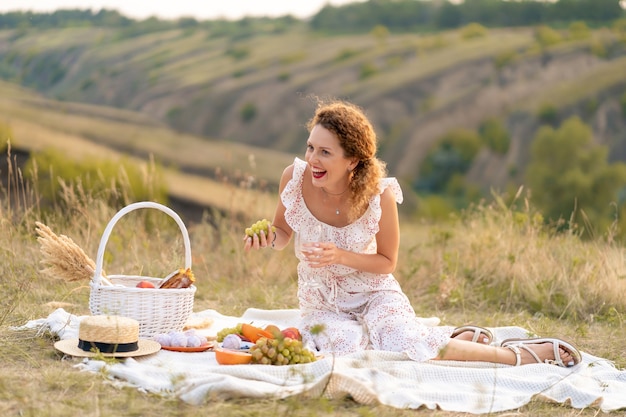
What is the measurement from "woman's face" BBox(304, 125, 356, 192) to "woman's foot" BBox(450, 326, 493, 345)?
131cm

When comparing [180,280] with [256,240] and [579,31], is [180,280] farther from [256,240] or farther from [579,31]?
[579,31]

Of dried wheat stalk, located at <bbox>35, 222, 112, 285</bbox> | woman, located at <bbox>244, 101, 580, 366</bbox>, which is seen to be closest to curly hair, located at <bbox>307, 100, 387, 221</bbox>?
woman, located at <bbox>244, 101, 580, 366</bbox>

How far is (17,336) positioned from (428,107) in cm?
4960

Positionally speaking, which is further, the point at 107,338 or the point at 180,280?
the point at 180,280

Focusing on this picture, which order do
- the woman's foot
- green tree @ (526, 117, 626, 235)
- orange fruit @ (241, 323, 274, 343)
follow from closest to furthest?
orange fruit @ (241, 323, 274, 343), the woman's foot, green tree @ (526, 117, 626, 235)

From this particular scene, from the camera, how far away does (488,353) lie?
458 centimetres

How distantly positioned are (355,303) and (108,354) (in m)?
1.56

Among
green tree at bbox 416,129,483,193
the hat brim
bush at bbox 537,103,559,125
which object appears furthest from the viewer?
green tree at bbox 416,129,483,193

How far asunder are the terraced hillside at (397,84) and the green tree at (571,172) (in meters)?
1.45

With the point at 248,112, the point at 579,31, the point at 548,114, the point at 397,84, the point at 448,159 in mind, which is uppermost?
the point at 579,31

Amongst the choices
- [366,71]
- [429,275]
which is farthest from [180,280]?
[366,71]

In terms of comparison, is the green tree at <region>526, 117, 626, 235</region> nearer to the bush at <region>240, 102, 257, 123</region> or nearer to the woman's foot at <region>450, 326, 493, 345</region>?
the bush at <region>240, 102, 257, 123</region>

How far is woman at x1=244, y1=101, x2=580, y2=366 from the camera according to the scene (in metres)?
4.52

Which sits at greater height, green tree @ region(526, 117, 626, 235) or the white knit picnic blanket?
the white knit picnic blanket
